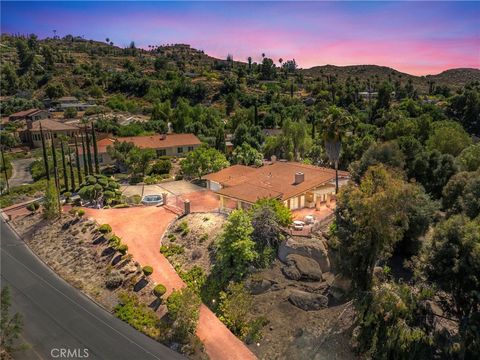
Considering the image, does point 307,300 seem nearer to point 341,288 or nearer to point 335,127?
point 341,288

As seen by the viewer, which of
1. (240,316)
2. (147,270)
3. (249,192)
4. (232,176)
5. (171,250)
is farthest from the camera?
(232,176)

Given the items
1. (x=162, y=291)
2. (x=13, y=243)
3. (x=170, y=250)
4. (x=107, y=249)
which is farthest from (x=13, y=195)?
(x=162, y=291)

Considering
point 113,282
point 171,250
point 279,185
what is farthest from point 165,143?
point 113,282

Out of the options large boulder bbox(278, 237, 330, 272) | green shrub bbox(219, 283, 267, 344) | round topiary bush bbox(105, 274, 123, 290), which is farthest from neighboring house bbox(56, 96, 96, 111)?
green shrub bbox(219, 283, 267, 344)

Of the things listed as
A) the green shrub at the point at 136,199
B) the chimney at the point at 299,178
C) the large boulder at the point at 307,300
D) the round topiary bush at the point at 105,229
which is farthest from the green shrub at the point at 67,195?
the large boulder at the point at 307,300

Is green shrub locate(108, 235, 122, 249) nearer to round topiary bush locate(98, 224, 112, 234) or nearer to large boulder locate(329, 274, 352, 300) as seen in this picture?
round topiary bush locate(98, 224, 112, 234)

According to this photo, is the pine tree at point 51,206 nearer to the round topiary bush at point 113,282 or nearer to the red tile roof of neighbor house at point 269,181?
the round topiary bush at point 113,282

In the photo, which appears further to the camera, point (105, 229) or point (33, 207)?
point (33, 207)
